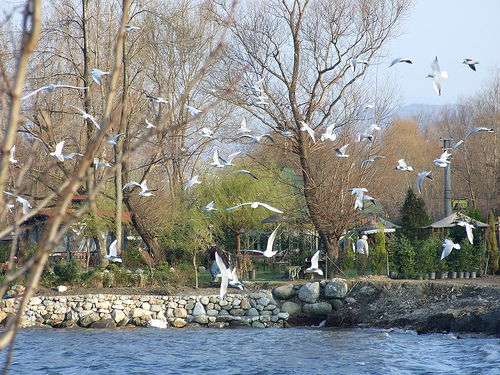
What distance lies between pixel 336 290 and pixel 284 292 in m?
1.46

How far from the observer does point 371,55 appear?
18.0 m

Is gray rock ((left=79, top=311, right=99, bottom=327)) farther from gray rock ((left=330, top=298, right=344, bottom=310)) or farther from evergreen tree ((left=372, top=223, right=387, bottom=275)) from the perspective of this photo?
evergreen tree ((left=372, top=223, right=387, bottom=275))

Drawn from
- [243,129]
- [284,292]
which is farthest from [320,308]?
[243,129]

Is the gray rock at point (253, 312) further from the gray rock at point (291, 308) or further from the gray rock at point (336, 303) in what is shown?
the gray rock at point (336, 303)

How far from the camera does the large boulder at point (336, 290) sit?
14672 millimetres

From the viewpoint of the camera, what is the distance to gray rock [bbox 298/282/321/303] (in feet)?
48.2

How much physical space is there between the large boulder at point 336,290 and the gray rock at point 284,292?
95 cm

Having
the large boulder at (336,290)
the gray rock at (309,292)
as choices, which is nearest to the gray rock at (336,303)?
the large boulder at (336,290)

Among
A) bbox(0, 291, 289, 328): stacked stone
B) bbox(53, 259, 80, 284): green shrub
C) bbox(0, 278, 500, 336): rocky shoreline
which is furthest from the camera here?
bbox(53, 259, 80, 284): green shrub

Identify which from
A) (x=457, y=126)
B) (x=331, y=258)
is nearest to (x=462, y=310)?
(x=331, y=258)

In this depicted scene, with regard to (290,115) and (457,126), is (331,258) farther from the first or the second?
(457,126)

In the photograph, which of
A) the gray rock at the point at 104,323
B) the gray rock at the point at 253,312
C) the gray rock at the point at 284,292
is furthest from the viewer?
the gray rock at the point at 284,292

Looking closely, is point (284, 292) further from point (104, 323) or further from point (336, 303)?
point (104, 323)

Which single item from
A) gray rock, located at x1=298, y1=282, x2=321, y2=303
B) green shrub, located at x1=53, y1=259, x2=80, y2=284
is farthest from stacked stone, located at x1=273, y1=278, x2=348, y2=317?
green shrub, located at x1=53, y1=259, x2=80, y2=284
